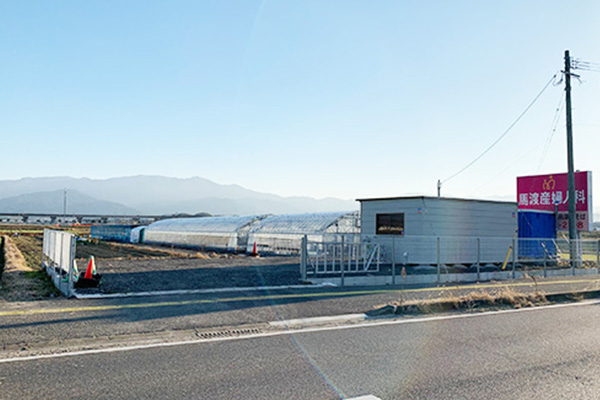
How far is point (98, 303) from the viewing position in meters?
9.52

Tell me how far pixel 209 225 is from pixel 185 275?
25041 millimetres

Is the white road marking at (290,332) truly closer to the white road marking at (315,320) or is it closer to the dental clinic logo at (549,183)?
the white road marking at (315,320)

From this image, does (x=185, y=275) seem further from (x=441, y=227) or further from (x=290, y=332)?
(x=441, y=227)

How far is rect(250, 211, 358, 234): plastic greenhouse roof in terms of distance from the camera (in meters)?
28.8

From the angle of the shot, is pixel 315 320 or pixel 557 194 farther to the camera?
pixel 557 194

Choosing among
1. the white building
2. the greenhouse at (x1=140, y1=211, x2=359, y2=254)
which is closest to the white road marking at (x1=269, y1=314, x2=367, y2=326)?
the white building

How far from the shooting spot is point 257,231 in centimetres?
3350

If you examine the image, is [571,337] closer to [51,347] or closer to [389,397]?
[389,397]

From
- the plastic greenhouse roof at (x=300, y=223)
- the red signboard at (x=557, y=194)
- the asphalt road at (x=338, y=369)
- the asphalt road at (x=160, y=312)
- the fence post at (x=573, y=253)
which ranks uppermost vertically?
the red signboard at (x=557, y=194)

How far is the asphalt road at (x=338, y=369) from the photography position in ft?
15.4

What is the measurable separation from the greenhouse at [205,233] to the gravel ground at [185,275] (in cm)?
1519

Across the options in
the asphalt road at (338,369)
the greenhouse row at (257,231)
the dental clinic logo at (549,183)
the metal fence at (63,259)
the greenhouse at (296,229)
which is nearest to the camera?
the asphalt road at (338,369)

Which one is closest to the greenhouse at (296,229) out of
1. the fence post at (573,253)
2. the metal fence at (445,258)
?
the metal fence at (445,258)

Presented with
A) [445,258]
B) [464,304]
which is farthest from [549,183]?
[464,304]
